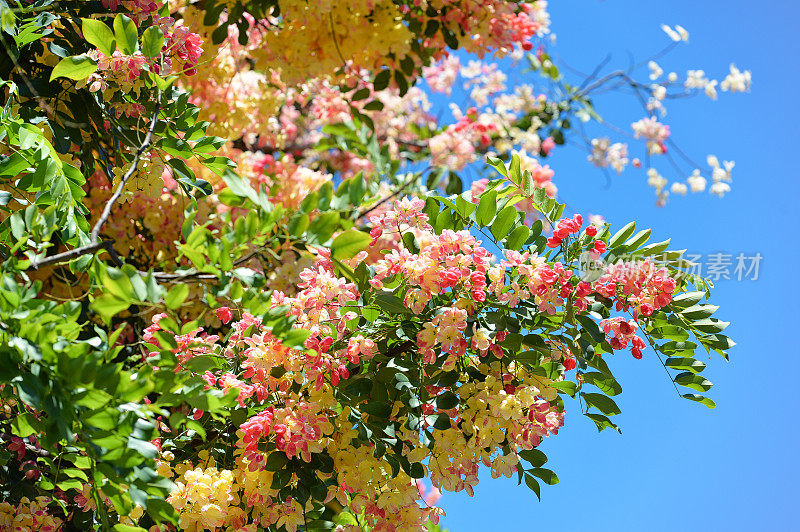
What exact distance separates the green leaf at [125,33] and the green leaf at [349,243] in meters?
0.53

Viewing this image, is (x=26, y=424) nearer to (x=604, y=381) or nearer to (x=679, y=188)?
(x=604, y=381)

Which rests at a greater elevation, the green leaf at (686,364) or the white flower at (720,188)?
the white flower at (720,188)

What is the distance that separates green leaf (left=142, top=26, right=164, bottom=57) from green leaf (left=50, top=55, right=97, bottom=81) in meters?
0.09

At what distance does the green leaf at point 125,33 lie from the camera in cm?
111

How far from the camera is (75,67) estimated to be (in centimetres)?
113

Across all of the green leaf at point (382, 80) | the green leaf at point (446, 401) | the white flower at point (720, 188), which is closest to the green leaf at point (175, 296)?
the green leaf at point (446, 401)

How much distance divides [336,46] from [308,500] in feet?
4.50

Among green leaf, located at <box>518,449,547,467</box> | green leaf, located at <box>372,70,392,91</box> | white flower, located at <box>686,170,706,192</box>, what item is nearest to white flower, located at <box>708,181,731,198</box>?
white flower, located at <box>686,170,706,192</box>

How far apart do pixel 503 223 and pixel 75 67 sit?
2.43 ft

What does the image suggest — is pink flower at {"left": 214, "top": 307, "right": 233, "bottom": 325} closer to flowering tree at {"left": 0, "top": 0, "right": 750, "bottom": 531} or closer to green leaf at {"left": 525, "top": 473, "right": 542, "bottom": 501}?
flowering tree at {"left": 0, "top": 0, "right": 750, "bottom": 531}

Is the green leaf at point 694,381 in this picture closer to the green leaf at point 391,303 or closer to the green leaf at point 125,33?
the green leaf at point 391,303

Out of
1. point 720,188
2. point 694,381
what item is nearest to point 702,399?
point 694,381

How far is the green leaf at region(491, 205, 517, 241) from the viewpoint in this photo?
1.15 m

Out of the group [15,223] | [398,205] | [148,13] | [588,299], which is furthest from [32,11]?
[588,299]
